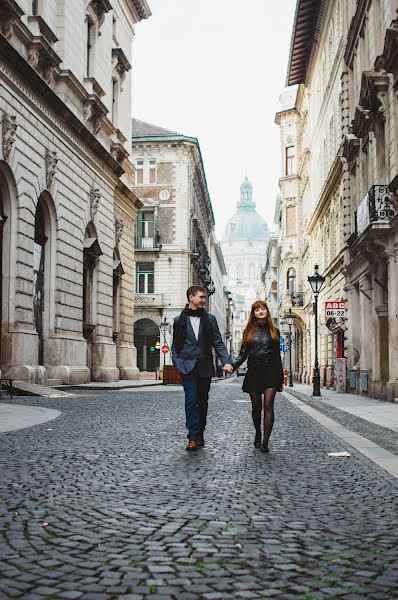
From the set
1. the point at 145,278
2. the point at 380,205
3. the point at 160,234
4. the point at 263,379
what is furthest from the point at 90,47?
the point at 145,278

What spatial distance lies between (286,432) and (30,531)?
6600 millimetres

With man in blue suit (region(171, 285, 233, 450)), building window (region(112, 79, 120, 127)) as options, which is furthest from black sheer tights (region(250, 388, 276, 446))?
building window (region(112, 79, 120, 127))

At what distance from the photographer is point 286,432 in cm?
1049

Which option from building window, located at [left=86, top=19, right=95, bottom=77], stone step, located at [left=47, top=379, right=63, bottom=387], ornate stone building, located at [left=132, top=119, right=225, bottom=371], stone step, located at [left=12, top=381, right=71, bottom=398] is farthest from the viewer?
ornate stone building, located at [left=132, top=119, right=225, bottom=371]

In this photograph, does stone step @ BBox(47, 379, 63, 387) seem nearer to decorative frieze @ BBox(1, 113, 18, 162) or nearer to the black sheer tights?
decorative frieze @ BBox(1, 113, 18, 162)

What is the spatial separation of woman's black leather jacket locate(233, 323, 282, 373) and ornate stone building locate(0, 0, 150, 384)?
39.5 feet

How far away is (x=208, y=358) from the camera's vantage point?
26.4ft

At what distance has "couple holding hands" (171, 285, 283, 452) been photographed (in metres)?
7.91

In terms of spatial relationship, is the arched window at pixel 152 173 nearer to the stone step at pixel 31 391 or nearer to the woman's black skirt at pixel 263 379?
the stone step at pixel 31 391

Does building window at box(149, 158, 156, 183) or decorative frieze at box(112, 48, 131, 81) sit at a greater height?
building window at box(149, 158, 156, 183)

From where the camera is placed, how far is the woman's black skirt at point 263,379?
8.08 m

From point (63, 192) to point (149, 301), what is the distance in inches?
1183

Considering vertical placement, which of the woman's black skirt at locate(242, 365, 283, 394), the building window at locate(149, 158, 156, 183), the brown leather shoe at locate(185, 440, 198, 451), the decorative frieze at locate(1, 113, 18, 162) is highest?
the building window at locate(149, 158, 156, 183)

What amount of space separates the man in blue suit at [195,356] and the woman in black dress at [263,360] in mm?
318
